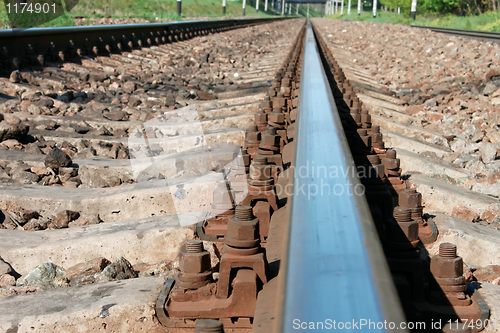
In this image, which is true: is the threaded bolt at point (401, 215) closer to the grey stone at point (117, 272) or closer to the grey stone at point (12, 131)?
the grey stone at point (117, 272)

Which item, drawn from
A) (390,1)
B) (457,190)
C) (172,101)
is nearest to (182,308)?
(457,190)

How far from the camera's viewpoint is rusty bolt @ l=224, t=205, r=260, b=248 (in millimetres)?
1671

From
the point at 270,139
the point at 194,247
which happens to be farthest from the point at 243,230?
the point at 270,139

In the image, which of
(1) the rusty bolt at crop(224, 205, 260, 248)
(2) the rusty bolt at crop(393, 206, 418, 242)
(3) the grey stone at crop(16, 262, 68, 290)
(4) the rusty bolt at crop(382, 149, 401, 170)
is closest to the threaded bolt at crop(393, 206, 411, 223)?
(2) the rusty bolt at crop(393, 206, 418, 242)

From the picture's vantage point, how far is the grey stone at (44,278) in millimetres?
2262

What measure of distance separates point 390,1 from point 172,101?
240 feet

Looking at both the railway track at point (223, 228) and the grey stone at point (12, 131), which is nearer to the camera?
the railway track at point (223, 228)

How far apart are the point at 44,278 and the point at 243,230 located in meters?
1.08

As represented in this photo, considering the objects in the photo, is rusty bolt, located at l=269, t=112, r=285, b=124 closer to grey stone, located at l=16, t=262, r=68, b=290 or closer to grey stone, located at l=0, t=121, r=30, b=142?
grey stone, located at l=16, t=262, r=68, b=290

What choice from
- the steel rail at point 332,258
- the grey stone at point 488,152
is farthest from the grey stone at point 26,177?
the grey stone at point 488,152

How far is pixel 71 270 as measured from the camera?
2.34 metres

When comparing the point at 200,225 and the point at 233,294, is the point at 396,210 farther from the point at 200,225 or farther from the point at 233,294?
the point at 200,225
